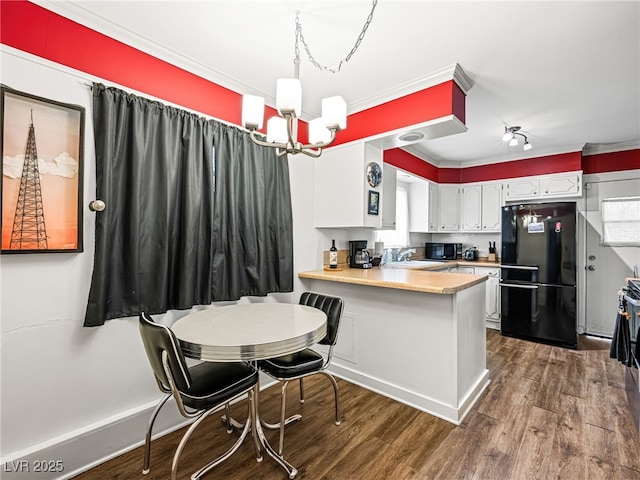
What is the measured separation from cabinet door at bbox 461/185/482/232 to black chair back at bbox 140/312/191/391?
189 inches

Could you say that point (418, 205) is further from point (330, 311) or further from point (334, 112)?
point (334, 112)

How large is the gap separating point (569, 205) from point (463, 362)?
107 inches

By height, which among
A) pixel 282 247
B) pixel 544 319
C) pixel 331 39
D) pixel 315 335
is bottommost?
pixel 544 319

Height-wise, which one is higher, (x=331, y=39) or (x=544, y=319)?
(x=331, y=39)

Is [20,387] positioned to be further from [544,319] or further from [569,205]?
[569,205]

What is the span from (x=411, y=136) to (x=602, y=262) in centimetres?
354

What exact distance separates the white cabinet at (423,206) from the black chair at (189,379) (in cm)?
393

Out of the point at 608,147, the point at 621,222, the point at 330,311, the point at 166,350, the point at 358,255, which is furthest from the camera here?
the point at 608,147

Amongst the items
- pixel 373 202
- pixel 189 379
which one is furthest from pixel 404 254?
pixel 189 379

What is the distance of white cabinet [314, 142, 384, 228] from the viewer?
288 centimetres

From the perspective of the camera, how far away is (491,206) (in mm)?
4816

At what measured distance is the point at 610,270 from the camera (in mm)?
4074

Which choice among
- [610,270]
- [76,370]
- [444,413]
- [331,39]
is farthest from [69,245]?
[610,270]

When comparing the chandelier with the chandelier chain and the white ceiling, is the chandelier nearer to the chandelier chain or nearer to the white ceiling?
the chandelier chain
